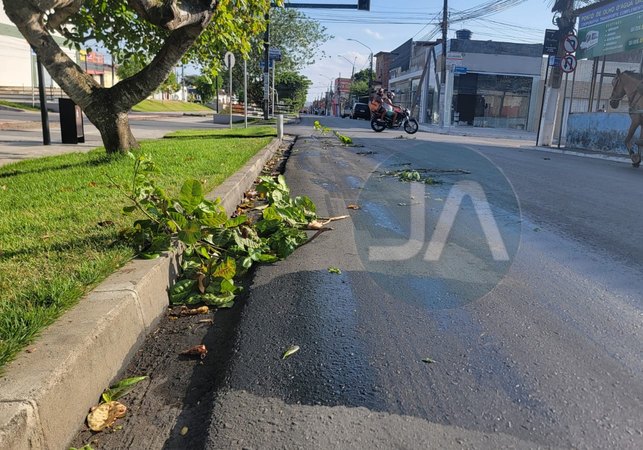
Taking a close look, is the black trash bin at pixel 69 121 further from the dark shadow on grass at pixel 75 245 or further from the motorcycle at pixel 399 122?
the motorcycle at pixel 399 122

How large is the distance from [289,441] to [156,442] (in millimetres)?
557

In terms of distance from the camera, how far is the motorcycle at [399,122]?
2339cm

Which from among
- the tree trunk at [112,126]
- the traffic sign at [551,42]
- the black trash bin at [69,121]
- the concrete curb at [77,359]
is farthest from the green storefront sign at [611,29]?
the concrete curb at [77,359]

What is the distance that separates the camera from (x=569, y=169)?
38.8 feet

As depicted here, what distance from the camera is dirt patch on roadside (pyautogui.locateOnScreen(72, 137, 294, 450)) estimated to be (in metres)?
2.25

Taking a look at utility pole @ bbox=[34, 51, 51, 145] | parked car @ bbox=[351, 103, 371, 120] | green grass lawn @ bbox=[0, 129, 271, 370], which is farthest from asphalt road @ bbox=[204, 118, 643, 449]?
parked car @ bbox=[351, 103, 371, 120]

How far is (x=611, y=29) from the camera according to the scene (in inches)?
814

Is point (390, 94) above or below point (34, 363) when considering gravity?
above

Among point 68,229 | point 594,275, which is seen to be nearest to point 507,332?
point 594,275

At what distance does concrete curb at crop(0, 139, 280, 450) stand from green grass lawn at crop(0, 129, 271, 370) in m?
0.11

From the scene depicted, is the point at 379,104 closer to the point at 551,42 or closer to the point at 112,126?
the point at 551,42

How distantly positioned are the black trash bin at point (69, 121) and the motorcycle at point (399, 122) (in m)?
13.9

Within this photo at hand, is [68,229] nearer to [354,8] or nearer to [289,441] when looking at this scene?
[289,441]

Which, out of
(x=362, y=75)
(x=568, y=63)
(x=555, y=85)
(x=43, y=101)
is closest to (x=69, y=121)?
(x=43, y=101)
